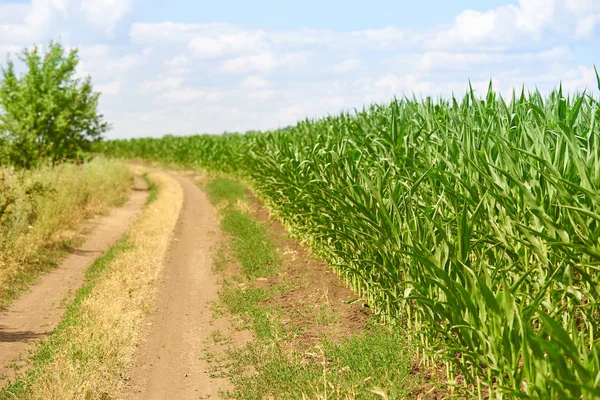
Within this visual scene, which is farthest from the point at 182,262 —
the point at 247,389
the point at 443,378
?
the point at 443,378

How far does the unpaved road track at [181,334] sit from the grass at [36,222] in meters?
2.35

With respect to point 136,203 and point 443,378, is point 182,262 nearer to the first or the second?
point 443,378

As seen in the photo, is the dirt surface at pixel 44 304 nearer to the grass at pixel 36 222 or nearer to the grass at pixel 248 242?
the grass at pixel 36 222

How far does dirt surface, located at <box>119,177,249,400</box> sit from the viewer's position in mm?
6406

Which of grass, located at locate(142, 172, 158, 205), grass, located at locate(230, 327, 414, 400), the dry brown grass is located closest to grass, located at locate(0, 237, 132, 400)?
the dry brown grass

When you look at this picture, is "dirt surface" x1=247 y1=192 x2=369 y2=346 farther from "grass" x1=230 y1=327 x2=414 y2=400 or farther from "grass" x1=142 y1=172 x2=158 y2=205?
"grass" x1=142 y1=172 x2=158 y2=205

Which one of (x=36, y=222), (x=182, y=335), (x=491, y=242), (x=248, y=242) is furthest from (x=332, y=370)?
(x=36, y=222)

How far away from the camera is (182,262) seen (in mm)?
12094

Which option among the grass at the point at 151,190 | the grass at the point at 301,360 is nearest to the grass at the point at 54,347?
the grass at the point at 301,360

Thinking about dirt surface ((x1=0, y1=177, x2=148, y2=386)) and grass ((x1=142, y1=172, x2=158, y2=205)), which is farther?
grass ((x1=142, y1=172, x2=158, y2=205))

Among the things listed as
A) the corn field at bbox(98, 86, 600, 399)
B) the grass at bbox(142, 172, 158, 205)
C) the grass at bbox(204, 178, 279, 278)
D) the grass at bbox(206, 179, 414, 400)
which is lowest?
the grass at bbox(206, 179, 414, 400)

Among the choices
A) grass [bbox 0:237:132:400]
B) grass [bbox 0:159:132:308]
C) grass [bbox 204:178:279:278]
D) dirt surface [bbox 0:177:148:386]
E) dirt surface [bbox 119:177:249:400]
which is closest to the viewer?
grass [bbox 0:237:132:400]

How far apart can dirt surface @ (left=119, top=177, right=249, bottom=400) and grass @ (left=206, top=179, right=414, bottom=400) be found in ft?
0.68

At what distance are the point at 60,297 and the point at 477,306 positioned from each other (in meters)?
7.65
